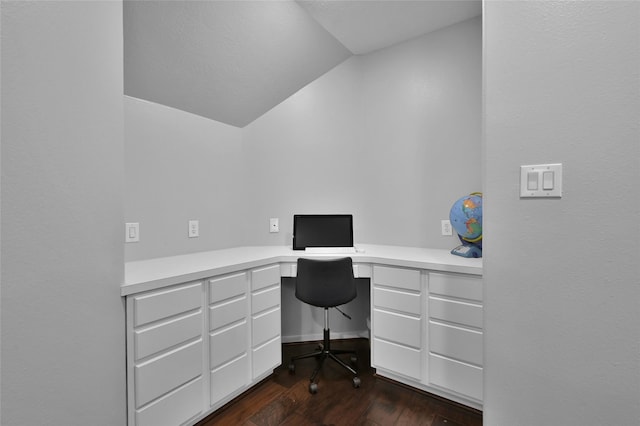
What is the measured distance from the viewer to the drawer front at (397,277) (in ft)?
6.13

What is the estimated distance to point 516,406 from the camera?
41.1 inches

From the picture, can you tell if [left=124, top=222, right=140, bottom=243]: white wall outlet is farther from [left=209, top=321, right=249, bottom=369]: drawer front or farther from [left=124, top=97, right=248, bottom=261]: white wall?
[left=209, top=321, right=249, bottom=369]: drawer front

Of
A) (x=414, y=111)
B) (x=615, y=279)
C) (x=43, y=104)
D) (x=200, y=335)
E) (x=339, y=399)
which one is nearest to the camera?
(x=615, y=279)

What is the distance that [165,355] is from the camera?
1415mm

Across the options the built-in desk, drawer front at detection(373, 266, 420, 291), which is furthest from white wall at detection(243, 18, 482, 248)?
drawer front at detection(373, 266, 420, 291)

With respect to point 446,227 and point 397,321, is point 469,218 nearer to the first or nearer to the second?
point 446,227

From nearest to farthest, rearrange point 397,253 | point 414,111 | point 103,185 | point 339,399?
1. point 103,185
2. point 339,399
3. point 397,253
4. point 414,111

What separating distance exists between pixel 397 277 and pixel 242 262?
3.31 feet

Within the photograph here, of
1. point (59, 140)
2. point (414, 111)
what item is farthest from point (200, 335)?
point (414, 111)

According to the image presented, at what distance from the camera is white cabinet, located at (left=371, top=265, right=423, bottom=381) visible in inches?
73.4

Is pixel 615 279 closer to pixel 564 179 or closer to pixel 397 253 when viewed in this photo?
pixel 564 179

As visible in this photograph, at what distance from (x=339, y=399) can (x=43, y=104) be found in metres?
2.05

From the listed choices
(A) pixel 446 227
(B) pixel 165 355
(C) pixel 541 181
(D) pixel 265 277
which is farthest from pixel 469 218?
(B) pixel 165 355

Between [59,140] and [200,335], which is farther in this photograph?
[200,335]
